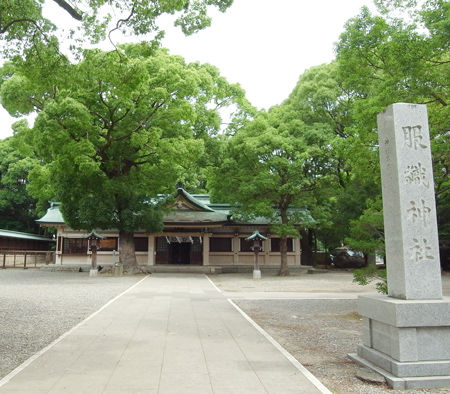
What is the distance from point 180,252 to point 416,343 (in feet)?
79.3

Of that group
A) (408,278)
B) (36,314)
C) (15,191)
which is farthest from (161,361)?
(15,191)

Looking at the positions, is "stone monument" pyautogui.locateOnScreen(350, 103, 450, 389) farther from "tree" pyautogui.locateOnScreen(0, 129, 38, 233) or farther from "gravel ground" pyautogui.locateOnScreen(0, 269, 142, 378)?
"tree" pyautogui.locateOnScreen(0, 129, 38, 233)

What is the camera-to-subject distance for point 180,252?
91.3ft

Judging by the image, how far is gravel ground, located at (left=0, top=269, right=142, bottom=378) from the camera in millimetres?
5906

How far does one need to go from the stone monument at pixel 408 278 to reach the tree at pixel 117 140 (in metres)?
11.7

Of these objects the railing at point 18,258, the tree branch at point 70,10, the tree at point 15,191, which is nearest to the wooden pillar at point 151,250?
the railing at point 18,258

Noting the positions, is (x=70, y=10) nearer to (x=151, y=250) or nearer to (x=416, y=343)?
(x=416, y=343)

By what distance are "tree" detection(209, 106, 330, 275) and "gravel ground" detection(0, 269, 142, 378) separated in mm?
10058

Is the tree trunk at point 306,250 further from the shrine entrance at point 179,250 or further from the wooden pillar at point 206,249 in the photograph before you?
the shrine entrance at point 179,250

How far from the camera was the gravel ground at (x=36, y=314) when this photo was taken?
5906mm

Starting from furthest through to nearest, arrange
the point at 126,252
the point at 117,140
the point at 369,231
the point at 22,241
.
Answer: the point at 22,241
the point at 126,252
the point at 117,140
the point at 369,231

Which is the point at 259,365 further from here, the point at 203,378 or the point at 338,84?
the point at 338,84

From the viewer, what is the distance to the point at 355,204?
24781 millimetres

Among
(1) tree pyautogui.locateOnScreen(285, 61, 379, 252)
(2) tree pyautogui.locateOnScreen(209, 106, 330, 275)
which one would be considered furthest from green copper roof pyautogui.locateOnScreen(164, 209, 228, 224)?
(1) tree pyautogui.locateOnScreen(285, 61, 379, 252)
